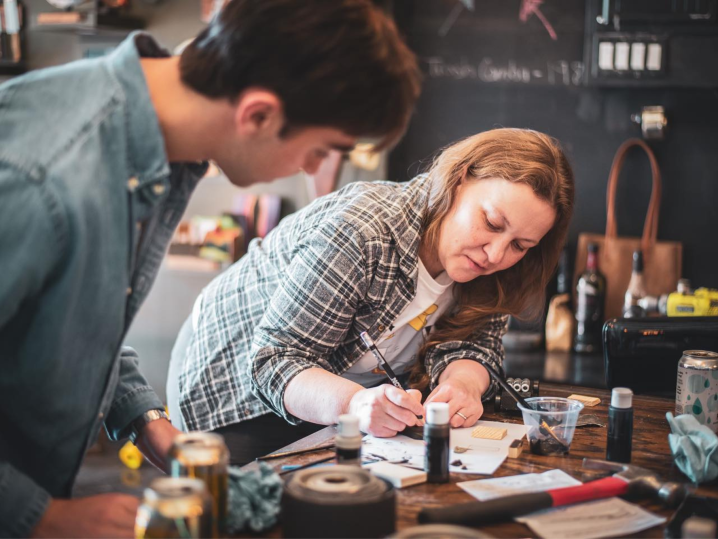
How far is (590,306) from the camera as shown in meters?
3.09

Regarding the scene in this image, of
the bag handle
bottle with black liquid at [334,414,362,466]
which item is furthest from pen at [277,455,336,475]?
the bag handle

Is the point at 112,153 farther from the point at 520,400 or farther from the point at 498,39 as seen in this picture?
the point at 498,39

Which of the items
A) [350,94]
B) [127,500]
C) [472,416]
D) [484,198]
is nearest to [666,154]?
[484,198]

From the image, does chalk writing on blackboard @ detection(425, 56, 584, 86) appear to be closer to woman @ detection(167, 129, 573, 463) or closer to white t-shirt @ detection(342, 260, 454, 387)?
woman @ detection(167, 129, 573, 463)

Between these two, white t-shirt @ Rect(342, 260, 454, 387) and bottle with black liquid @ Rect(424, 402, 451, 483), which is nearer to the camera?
bottle with black liquid @ Rect(424, 402, 451, 483)

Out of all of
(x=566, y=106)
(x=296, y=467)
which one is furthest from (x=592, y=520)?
(x=566, y=106)

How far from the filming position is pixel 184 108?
1063 mm

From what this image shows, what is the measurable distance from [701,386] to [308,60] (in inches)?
42.3

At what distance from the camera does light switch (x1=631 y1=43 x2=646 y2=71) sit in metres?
2.98

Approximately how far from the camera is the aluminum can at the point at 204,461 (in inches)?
38.1

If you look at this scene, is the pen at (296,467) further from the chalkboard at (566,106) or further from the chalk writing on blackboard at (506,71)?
the chalk writing on blackboard at (506,71)

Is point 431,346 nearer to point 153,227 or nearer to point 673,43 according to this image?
point 153,227

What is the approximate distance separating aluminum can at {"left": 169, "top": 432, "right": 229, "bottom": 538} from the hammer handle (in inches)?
11.3

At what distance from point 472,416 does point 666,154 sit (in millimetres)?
2021
